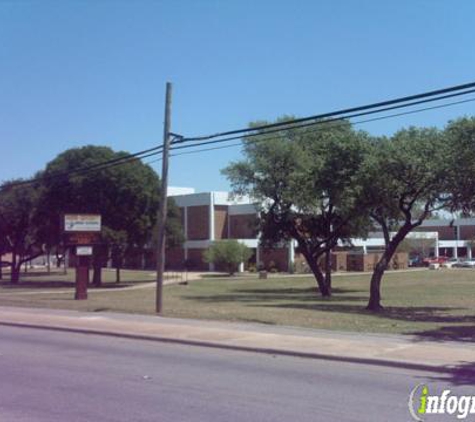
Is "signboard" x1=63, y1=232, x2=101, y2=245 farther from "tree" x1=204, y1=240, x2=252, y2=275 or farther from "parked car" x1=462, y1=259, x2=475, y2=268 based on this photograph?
"parked car" x1=462, y1=259, x2=475, y2=268

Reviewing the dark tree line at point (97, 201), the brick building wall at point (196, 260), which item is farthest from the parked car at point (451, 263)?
the dark tree line at point (97, 201)

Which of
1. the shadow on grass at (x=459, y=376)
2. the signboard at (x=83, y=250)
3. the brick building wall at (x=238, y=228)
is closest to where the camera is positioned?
the shadow on grass at (x=459, y=376)

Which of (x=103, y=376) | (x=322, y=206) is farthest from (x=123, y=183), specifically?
(x=103, y=376)

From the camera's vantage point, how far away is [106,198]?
5334 centimetres

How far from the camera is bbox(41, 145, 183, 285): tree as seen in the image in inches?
2080

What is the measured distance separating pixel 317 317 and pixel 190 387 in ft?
40.8

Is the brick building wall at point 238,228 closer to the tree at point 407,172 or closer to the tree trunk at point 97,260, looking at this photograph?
the tree trunk at point 97,260

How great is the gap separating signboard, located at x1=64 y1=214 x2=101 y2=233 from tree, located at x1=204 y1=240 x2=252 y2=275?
4175 cm

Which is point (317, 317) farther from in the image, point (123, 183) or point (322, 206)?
point (123, 183)

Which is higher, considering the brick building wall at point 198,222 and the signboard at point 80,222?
the brick building wall at point 198,222

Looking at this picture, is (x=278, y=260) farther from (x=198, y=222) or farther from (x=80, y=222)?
(x=80, y=222)

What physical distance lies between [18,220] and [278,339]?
4769 centimetres

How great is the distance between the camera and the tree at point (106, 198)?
52.8 metres

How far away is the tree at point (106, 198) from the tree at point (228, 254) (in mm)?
22073
